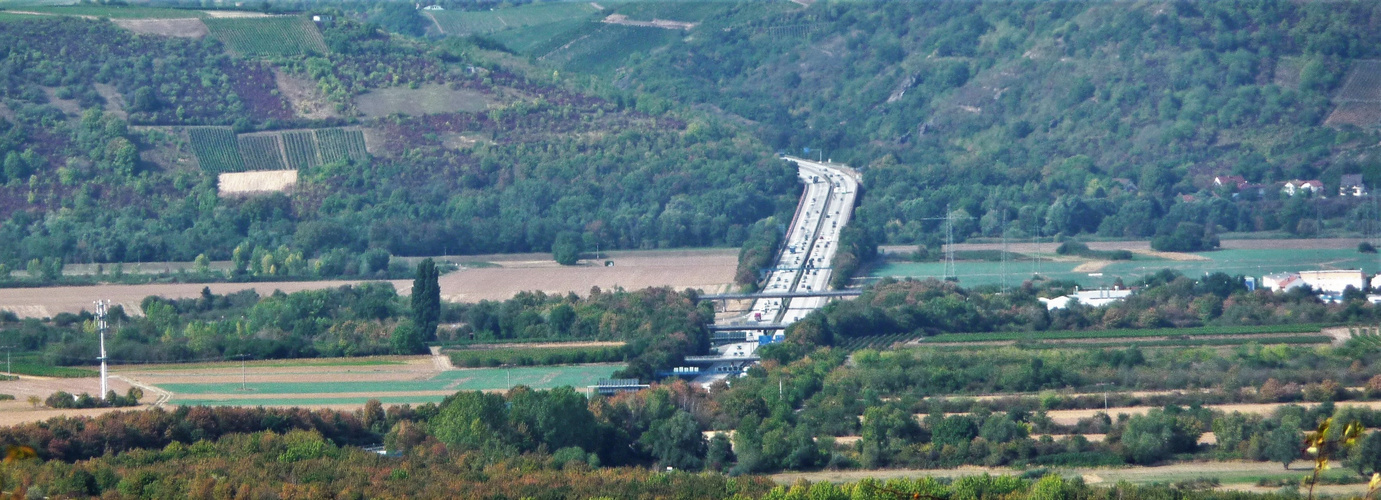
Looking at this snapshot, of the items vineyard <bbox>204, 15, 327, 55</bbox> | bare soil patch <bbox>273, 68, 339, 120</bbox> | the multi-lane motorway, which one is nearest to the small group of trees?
the multi-lane motorway

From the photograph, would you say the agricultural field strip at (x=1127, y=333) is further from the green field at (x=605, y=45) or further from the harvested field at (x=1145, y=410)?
the green field at (x=605, y=45)

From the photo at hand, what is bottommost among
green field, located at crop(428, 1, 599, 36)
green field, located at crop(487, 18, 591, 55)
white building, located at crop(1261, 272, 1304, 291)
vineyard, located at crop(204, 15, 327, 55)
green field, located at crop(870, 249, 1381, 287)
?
white building, located at crop(1261, 272, 1304, 291)

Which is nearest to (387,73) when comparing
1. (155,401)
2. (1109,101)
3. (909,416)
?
(1109,101)

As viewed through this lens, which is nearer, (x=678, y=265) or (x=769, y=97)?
(x=678, y=265)

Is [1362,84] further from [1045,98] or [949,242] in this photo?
[949,242]

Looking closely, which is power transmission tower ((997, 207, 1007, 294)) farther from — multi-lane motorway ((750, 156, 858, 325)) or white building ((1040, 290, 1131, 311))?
multi-lane motorway ((750, 156, 858, 325))

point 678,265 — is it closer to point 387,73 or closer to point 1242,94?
point 387,73

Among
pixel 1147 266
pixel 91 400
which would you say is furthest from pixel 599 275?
pixel 91 400
